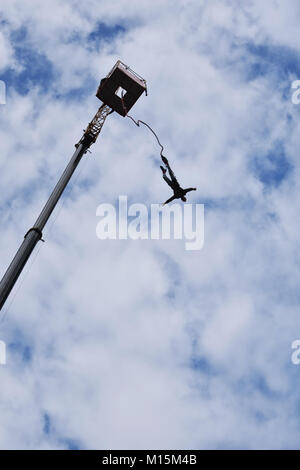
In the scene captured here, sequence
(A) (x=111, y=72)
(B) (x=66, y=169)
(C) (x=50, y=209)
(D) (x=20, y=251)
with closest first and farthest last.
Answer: (D) (x=20, y=251) → (C) (x=50, y=209) → (B) (x=66, y=169) → (A) (x=111, y=72)

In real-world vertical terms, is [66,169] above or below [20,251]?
above

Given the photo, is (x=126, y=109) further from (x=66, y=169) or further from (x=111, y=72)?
(x=66, y=169)

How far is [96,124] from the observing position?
3059cm

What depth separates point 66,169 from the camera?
83.5 ft

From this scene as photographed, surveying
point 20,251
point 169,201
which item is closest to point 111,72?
point 169,201

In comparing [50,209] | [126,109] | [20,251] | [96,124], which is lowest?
[20,251]

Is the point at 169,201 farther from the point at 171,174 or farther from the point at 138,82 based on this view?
the point at 138,82
